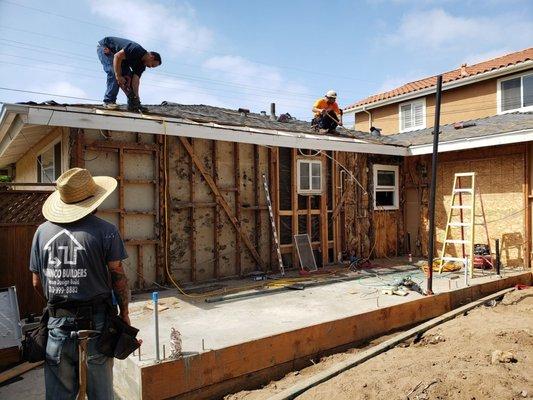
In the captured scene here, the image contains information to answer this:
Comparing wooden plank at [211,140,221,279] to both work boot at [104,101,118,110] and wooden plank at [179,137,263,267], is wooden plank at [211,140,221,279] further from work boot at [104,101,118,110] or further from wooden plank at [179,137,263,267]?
work boot at [104,101,118,110]

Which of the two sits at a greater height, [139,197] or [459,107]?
[459,107]

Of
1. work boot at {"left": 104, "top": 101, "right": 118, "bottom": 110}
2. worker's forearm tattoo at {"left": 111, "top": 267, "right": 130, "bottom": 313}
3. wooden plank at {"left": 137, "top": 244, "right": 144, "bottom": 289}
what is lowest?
wooden plank at {"left": 137, "top": 244, "right": 144, "bottom": 289}

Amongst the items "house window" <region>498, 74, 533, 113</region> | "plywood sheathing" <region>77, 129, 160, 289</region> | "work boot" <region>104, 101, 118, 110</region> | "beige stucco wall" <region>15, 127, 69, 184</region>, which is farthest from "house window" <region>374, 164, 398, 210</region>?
"beige stucco wall" <region>15, 127, 69, 184</region>

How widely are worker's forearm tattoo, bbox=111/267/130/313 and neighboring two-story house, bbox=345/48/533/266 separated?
28.7 feet

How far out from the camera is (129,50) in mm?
7590

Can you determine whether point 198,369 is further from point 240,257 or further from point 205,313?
point 240,257

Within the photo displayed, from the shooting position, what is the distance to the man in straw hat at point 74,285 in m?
2.76

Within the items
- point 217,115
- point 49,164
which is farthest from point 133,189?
point 217,115

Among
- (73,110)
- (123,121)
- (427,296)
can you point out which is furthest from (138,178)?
(427,296)

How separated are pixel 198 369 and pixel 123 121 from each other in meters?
4.39

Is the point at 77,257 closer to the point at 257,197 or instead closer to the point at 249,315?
the point at 249,315

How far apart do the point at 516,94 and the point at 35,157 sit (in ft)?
49.4

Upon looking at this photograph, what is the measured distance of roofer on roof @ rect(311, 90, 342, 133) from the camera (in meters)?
11.3

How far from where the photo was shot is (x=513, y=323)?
6.07 meters
